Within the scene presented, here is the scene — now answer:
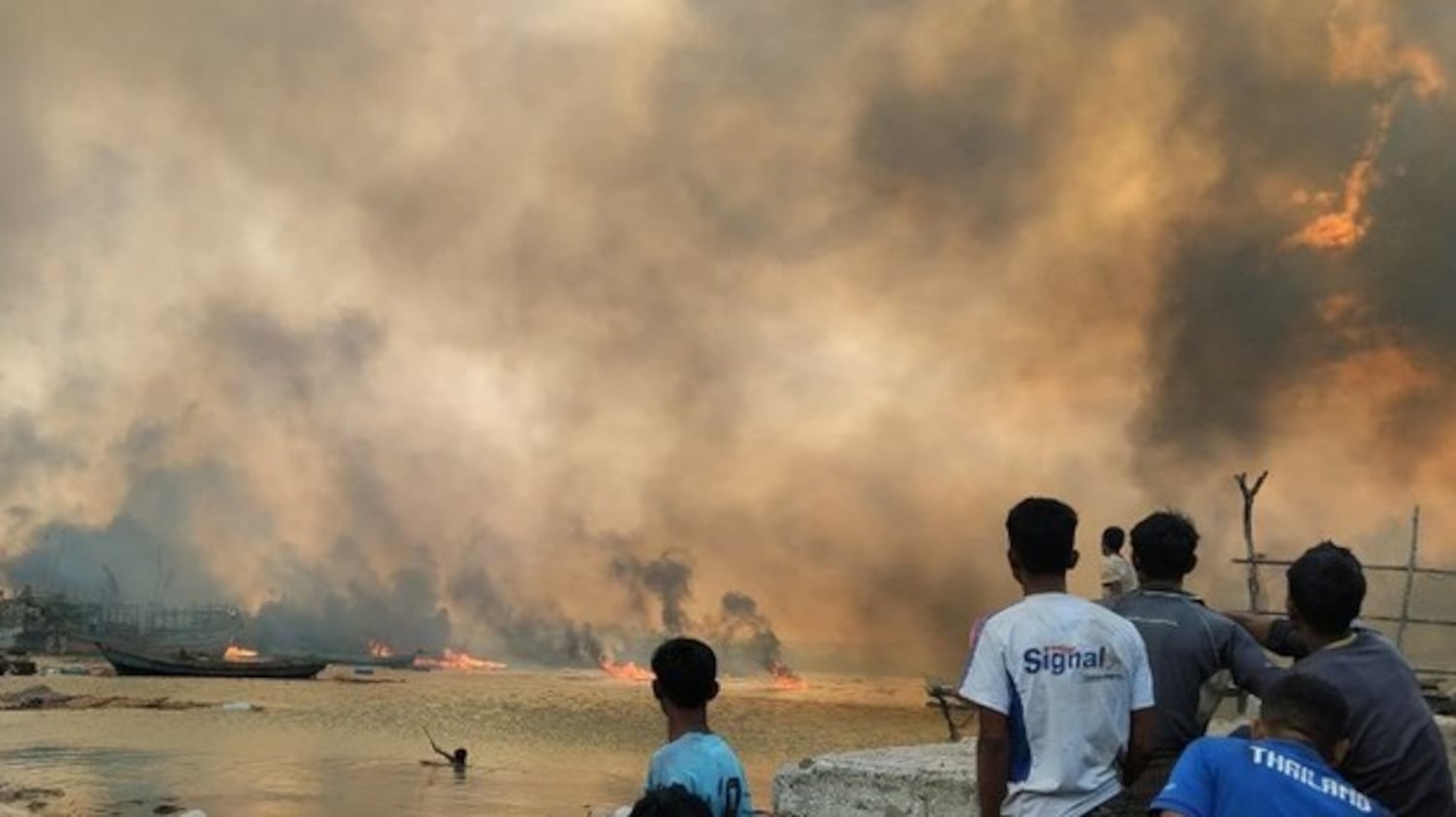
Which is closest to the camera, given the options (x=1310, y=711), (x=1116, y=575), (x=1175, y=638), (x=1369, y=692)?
(x=1310, y=711)

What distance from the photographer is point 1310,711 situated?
3318 millimetres

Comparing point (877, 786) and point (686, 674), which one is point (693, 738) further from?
point (877, 786)

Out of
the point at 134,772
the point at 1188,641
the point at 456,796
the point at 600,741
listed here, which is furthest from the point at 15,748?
the point at 1188,641

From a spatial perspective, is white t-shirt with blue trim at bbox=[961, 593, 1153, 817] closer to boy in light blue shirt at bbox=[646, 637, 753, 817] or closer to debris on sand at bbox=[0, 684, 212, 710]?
boy in light blue shirt at bbox=[646, 637, 753, 817]

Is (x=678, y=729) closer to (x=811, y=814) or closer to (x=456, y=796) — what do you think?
(x=811, y=814)

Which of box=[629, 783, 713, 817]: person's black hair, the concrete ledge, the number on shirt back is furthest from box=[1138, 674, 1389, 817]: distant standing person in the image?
the concrete ledge

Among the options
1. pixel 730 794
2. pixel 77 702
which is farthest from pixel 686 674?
pixel 77 702

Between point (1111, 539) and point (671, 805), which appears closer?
point (671, 805)

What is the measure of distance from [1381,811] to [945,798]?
11.6 ft

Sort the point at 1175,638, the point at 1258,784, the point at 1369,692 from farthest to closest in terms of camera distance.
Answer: the point at 1175,638, the point at 1369,692, the point at 1258,784

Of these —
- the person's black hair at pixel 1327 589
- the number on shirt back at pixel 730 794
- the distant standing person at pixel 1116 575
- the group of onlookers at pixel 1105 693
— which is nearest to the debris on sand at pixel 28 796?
the distant standing person at pixel 1116 575

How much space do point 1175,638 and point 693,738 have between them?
1.72 meters

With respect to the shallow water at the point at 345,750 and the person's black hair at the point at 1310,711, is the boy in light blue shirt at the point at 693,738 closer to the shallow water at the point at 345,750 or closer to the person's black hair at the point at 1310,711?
the person's black hair at the point at 1310,711

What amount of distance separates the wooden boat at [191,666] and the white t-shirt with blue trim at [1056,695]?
11491 centimetres
